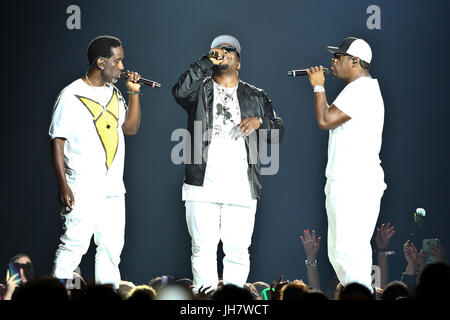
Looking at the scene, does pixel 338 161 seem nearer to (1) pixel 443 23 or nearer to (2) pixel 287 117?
(2) pixel 287 117

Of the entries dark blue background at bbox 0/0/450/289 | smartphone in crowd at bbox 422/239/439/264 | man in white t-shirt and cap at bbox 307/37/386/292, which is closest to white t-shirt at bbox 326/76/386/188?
man in white t-shirt and cap at bbox 307/37/386/292

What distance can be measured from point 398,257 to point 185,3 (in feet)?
8.97

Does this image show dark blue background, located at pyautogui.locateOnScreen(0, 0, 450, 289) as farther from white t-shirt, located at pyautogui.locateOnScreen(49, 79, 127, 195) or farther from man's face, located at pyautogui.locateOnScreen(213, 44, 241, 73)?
white t-shirt, located at pyautogui.locateOnScreen(49, 79, 127, 195)

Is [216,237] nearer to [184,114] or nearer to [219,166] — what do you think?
[219,166]

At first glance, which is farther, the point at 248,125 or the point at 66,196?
the point at 248,125

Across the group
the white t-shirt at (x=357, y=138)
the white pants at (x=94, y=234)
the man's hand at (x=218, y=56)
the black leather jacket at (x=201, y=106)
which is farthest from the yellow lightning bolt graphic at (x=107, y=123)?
the white t-shirt at (x=357, y=138)

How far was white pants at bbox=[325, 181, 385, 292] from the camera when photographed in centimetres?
433

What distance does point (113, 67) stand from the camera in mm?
4480

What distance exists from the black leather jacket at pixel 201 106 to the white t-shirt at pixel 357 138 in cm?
53

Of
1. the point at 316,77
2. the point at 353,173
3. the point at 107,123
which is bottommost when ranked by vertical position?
the point at 353,173

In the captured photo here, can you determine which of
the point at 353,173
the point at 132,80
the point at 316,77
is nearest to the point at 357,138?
the point at 353,173

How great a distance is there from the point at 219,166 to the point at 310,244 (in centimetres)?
113
